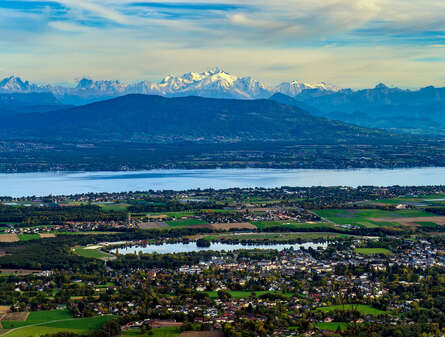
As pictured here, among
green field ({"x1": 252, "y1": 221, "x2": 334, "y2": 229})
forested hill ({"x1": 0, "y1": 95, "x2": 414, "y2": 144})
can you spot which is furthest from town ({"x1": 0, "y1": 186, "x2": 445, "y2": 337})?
forested hill ({"x1": 0, "y1": 95, "x2": 414, "y2": 144})

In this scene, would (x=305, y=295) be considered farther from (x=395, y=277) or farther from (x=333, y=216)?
(x=333, y=216)

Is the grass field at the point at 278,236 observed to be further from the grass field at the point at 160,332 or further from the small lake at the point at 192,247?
the grass field at the point at 160,332

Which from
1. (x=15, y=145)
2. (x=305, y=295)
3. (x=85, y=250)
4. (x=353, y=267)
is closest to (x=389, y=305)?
(x=305, y=295)

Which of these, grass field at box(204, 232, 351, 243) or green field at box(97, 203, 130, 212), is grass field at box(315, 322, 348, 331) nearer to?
grass field at box(204, 232, 351, 243)

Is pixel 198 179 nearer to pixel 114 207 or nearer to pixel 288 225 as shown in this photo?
pixel 114 207

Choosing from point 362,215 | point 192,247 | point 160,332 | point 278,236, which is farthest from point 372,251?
point 160,332

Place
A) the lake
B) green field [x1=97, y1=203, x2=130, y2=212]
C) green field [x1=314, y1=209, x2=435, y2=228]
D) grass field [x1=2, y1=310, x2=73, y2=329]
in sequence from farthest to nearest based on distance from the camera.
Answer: the lake, green field [x1=97, y1=203, x2=130, y2=212], green field [x1=314, y1=209, x2=435, y2=228], grass field [x1=2, y1=310, x2=73, y2=329]
